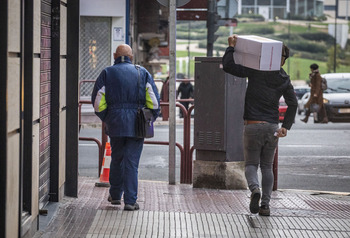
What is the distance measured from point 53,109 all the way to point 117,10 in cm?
1615

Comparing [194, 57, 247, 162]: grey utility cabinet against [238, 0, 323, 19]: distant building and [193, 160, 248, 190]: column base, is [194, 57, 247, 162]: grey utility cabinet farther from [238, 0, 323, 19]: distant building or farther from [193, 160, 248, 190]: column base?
[238, 0, 323, 19]: distant building

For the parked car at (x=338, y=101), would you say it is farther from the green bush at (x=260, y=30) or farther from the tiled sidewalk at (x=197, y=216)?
the green bush at (x=260, y=30)

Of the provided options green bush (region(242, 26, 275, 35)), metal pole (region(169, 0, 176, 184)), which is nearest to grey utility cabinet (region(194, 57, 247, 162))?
metal pole (region(169, 0, 176, 184))

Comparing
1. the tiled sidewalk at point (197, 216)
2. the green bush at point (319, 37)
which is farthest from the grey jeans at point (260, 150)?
the green bush at point (319, 37)

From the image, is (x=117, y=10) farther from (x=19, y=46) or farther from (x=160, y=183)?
(x=19, y=46)

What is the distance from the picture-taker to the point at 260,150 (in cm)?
891

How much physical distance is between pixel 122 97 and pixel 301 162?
7335 millimetres

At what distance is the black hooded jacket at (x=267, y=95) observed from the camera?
8797mm

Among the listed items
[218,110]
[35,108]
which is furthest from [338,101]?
[35,108]

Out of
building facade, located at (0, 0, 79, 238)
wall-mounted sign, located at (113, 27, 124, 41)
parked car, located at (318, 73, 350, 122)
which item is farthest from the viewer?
parked car, located at (318, 73, 350, 122)

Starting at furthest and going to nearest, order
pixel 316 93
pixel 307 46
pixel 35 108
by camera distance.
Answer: pixel 307 46
pixel 316 93
pixel 35 108

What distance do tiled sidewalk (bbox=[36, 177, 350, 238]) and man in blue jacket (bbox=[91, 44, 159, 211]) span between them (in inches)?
17.7

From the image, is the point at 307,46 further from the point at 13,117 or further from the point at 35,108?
the point at 13,117

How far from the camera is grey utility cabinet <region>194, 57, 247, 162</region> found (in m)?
11.1
